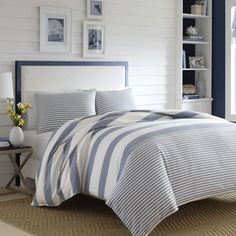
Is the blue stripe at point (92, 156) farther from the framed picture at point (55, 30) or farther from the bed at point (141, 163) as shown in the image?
the framed picture at point (55, 30)

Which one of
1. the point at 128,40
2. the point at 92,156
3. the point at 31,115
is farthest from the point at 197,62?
the point at 92,156

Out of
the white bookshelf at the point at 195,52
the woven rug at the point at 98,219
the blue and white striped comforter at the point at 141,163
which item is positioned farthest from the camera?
the white bookshelf at the point at 195,52

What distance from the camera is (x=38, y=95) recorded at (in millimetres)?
5883

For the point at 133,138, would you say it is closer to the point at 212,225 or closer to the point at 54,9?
the point at 212,225

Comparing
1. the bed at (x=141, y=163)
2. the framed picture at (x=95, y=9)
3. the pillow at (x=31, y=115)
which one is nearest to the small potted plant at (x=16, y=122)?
the pillow at (x=31, y=115)

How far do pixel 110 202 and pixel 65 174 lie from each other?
75 centimetres

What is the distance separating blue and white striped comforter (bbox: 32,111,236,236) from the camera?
13.4ft

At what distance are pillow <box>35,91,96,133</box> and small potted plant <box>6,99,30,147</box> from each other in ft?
0.58

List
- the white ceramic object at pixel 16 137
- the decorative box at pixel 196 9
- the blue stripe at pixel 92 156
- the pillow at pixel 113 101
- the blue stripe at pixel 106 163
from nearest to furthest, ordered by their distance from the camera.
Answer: the blue stripe at pixel 106 163 → the blue stripe at pixel 92 156 → the white ceramic object at pixel 16 137 → the pillow at pixel 113 101 → the decorative box at pixel 196 9

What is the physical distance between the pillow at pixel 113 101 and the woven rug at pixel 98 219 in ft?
3.99

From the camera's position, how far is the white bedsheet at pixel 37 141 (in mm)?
5518

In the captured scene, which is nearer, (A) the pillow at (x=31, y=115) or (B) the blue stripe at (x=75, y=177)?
(B) the blue stripe at (x=75, y=177)

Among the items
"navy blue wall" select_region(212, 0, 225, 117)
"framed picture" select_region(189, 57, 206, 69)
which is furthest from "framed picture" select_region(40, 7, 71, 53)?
"navy blue wall" select_region(212, 0, 225, 117)

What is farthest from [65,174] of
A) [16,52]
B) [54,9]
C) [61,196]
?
[54,9]
